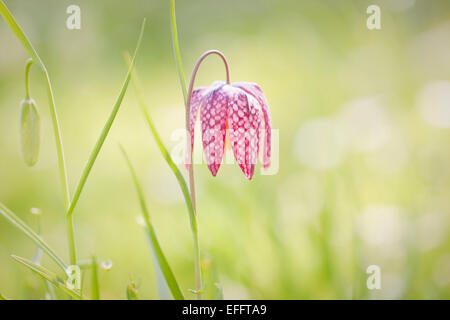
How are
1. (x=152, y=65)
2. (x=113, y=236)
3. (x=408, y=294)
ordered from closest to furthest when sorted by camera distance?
(x=408, y=294), (x=113, y=236), (x=152, y=65)

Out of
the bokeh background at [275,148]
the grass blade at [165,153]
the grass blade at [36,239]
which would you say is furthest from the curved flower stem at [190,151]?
the grass blade at [36,239]

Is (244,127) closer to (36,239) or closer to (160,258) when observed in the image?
(160,258)

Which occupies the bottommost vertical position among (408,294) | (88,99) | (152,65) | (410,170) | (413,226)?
(408,294)

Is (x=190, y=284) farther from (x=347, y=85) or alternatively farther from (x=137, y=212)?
(x=347, y=85)

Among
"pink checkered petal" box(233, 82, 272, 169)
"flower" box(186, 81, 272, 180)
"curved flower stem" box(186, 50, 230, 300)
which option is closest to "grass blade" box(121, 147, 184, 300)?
"curved flower stem" box(186, 50, 230, 300)
